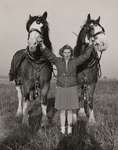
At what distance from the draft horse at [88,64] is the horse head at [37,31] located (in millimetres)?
748

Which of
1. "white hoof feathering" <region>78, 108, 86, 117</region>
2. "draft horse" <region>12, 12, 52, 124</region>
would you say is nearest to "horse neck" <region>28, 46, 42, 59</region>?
"draft horse" <region>12, 12, 52, 124</region>

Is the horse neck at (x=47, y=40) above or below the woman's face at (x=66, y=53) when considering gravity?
above

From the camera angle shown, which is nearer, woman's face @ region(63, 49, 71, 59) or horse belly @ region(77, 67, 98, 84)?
woman's face @ region(63, 49, 71, 59)

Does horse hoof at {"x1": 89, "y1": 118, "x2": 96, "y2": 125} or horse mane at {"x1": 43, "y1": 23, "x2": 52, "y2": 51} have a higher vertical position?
horse mane at {"x1": 43, "y1": 23, "x2": 52, "y2": 51}

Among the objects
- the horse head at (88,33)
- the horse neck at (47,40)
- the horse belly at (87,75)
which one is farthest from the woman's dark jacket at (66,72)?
the horse belly at (87,75)

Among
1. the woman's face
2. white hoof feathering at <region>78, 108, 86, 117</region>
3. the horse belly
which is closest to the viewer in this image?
the woman's face

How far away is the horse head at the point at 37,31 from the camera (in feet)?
19.9

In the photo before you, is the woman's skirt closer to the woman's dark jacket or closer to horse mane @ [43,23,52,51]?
the woman's dark jacket

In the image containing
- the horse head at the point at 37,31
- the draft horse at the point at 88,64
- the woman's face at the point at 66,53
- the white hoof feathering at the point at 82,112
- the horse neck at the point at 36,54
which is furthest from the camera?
the white hoof feathering at the point at 82,112

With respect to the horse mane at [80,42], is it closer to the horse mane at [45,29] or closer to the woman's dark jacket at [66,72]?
the horse mane at [45,29]

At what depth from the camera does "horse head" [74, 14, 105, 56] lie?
6.88m

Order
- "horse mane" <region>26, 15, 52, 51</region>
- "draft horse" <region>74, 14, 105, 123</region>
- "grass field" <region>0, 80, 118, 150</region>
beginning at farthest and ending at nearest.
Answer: "draft horse" <region>74, 14, 105, 123</region> → "horse mane" <region>26, 15, 52, 51</region> → "grass field" <region>0, 80, 118, 150</region>

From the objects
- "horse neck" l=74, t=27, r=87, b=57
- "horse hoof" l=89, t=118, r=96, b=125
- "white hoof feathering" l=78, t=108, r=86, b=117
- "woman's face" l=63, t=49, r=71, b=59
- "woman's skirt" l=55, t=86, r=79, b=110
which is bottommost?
"horse hoof" l=89, t=118, r=96, b=125

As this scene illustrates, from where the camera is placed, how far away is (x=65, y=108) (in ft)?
19.7
